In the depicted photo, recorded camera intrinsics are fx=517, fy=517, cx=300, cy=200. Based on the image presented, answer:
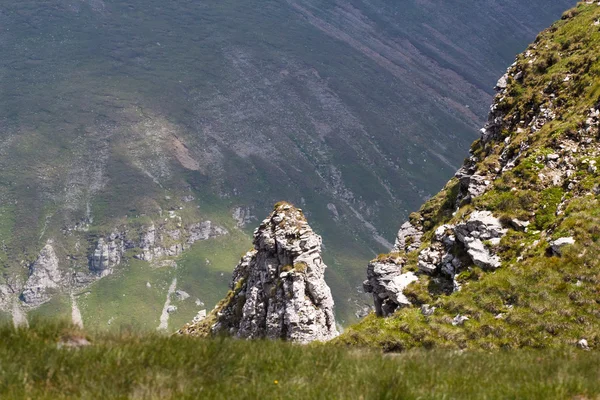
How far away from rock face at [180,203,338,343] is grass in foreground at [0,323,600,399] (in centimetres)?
4041

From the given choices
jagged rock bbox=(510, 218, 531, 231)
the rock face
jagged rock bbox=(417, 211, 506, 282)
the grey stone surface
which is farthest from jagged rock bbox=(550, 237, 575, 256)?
the rock face

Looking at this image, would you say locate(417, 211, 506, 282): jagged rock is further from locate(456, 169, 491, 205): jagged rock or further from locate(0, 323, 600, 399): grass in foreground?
locate(0, 323, 600, 399): grass in foreground

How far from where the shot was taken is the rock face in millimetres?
51625

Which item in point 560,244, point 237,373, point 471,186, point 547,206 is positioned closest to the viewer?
point 237,373

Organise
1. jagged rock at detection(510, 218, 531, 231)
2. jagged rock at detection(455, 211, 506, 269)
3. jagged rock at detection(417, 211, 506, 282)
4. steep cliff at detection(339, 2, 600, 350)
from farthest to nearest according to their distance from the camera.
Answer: jagged rock at detection(510, 218, 531, 231) < jagged rock at detection(417, 211, 506, 282) < jagged rock at detection(455, 211, 506, 269) < steep cliff at detection(339, 2, 600, 350)

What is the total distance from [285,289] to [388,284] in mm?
23093

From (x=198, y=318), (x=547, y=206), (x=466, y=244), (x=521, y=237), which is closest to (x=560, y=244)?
(x=521, y=237)

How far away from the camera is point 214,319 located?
69.8m

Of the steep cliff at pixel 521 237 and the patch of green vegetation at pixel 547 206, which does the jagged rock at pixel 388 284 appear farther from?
the patch of green vegetation at pixel 547 206

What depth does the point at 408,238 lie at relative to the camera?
145 feet

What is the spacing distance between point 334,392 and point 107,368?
334cm

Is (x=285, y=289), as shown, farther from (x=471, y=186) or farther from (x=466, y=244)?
(x=466, y=244)

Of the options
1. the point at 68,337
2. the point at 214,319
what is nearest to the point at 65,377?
the point at 68,337

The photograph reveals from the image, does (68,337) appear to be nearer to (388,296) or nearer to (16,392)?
(16,392)
